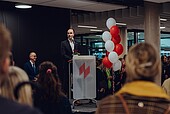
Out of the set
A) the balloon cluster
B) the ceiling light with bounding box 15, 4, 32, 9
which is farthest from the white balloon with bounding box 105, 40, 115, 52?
the ceiling light with bounding box 15, 4, 32, 9

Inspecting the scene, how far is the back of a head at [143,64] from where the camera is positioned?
147 cm

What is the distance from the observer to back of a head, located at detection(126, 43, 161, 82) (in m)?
1.47

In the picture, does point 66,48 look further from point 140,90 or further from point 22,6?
point 140,90

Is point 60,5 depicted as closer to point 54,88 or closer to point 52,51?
point 52,51

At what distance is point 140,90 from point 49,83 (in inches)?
65.0

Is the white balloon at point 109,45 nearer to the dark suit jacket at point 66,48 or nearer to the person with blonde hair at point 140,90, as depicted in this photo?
the dark suit jacket at point 66,48

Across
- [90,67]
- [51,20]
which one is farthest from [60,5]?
[90,67]

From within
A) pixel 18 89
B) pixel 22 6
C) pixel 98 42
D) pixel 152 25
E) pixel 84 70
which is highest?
pixel 22 6

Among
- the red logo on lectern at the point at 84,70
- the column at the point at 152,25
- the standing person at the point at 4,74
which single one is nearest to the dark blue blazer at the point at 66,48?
the red logo on lectern at the point at 84,70

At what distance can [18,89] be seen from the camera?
44.3 inches

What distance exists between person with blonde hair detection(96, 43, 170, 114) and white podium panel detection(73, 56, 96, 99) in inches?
147

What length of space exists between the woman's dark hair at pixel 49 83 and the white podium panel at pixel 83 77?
2132 mm

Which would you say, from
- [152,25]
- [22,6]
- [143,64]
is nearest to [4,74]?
[143,64]

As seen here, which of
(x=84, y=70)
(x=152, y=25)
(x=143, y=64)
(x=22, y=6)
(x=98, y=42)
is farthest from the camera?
(x=98, y=42)
